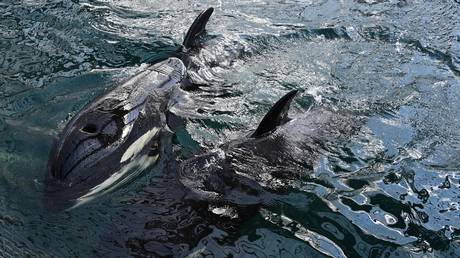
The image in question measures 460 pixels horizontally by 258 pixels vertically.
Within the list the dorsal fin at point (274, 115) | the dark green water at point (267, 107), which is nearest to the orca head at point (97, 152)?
the dark green water at point (267, 107)

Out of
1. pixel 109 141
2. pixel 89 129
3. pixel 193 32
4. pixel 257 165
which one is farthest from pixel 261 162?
pixel 193 32

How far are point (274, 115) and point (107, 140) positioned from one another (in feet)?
5.86

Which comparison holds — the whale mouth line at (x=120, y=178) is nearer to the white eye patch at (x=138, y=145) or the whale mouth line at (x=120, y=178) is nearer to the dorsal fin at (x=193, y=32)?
the white eye patch at (x=138, y=145)

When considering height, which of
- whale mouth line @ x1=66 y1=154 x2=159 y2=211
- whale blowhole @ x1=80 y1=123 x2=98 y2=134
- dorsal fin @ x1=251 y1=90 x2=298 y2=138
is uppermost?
dorsal fin @ x1=251 y1=90 x2=298 y2=138

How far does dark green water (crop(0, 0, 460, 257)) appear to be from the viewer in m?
4.95

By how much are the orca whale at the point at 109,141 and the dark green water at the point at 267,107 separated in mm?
193

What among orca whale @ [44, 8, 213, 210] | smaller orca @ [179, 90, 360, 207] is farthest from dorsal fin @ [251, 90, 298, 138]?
orca whale @ [44, 8, 213, 210]

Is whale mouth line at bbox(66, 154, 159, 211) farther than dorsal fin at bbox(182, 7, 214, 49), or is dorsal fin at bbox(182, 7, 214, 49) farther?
dorsal fin at bbox(182, 7, 214, 49)

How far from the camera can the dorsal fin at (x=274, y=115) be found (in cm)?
570

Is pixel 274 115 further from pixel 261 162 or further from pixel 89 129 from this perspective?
pixel 89 129

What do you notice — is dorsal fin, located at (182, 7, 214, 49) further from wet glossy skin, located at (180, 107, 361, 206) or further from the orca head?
wet glossy skin, located at (180, 107, 361, 206)

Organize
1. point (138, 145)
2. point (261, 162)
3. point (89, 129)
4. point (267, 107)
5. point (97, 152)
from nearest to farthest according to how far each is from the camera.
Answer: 1. point (97, 152)
2. point (89, 129)
3. point (261, 162)
4. point (138, 145)
5. point (267, 107)

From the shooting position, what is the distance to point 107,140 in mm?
5648

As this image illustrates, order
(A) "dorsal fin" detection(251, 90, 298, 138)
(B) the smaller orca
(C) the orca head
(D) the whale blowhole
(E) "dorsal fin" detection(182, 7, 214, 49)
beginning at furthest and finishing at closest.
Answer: (E) "dorsal fin" detection(182, 7, 214, 49) < (A) "dorsal fin" detection(251, 90, 298, 138) < (D) the whale blowhole < (B) the smaller orca < (C) the orca head
